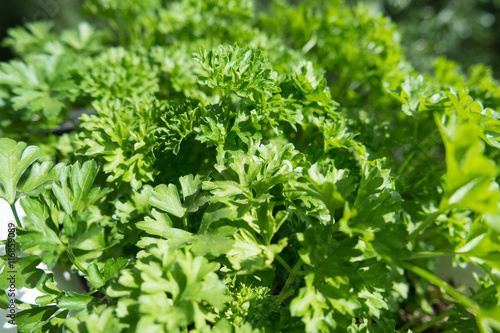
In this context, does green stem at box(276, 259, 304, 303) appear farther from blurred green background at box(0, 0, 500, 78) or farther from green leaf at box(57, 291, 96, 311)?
blurred green background at box(0, 0, 500, 78)

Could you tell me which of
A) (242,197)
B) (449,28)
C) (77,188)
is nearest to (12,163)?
(77,188)

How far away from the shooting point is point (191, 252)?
0.54m

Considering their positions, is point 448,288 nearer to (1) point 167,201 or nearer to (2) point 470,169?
(2) point 470,169

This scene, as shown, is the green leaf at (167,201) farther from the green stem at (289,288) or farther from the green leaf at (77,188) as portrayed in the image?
the green stem at (289,288)

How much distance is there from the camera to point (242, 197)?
0.64 meters

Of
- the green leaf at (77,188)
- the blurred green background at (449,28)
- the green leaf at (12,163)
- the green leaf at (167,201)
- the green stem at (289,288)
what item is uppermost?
the green leaf at (12,163)

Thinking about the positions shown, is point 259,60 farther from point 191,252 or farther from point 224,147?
point 191,252

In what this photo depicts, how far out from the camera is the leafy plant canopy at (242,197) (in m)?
0.51

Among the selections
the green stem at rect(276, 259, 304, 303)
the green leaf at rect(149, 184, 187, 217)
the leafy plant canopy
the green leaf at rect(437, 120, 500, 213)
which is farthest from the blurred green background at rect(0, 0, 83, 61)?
the green leaf at rect(437, 120, 500, 213)

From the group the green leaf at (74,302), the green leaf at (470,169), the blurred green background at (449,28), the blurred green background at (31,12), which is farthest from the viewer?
the blurred green background at (449,28)

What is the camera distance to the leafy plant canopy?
508mm

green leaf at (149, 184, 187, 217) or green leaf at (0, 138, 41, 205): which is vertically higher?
green leaf at (0, 138, 41, 205)

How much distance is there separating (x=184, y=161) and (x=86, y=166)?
0.74 ft

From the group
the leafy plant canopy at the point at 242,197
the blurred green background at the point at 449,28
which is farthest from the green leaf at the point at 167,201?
the blurred green background at the point at 449,28
